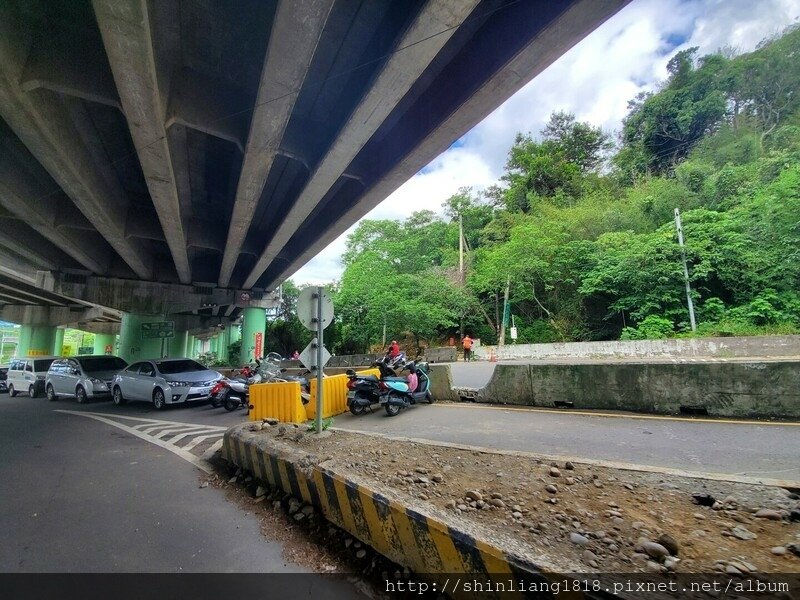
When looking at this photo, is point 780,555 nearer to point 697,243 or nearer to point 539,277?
point 697,243

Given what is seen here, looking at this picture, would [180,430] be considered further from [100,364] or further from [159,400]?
[100,364]

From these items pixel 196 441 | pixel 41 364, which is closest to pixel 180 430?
pixel 196 441

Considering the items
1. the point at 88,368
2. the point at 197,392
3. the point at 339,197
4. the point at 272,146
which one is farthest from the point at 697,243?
the point at 88,368

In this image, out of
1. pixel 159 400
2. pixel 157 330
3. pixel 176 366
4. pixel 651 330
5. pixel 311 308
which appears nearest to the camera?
pixel 311 308

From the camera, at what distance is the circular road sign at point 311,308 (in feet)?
19.5

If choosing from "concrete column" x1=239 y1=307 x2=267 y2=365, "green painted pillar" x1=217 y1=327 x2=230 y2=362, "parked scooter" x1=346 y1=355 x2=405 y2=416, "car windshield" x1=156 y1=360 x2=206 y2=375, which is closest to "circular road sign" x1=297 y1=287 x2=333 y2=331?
"parked scooter" x1=346 y1=355 x2=405 y2=416

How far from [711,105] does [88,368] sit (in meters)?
42.8

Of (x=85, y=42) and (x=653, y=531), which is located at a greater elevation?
(x=85, y=42)

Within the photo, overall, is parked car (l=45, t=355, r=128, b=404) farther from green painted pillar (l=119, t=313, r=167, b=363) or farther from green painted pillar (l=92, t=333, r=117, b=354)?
green painted pillar (l=92, t=333, r=117, b=354)

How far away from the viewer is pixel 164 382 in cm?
1148

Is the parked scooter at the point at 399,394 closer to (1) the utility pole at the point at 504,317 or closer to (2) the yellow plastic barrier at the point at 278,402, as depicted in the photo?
(2) the yellow plastic barrier at the point at 278,402

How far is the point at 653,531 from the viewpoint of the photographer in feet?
8.40

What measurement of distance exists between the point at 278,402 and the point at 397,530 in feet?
19.7

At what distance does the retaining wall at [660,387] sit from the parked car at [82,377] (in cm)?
1458
